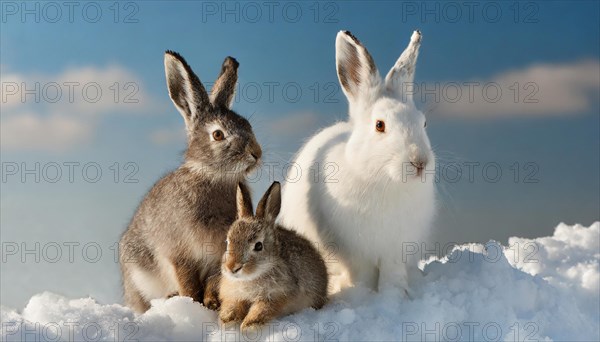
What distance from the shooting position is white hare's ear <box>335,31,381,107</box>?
6.14m

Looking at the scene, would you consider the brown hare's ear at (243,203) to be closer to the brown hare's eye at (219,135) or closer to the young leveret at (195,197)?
the young leveret at (195,197)

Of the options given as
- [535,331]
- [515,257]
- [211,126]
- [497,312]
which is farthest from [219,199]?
[515,257]

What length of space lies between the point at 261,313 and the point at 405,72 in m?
2.42

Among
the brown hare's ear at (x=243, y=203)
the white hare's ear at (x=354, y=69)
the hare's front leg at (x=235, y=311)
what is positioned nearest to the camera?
the hare's front leg at (x=235, y=311)

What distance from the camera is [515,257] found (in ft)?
27.9

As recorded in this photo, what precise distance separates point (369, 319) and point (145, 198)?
2154mm

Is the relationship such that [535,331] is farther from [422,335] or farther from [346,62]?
[346,62]

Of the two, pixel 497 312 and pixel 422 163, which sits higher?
pixel 422 163

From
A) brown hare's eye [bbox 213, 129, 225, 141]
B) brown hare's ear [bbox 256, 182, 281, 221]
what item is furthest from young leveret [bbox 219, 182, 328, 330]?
brown hare's eye [bbox 213, 129, 225, 141]

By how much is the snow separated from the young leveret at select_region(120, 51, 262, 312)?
0.29 m

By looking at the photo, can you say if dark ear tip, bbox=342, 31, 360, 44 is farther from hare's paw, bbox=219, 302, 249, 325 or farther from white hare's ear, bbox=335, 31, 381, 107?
hare's paw, bbox=219, 302, 249, 325

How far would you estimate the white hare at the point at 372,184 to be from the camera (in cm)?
578

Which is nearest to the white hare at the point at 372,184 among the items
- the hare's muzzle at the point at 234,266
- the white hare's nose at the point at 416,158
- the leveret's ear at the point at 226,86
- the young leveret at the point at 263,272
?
the white hare's nose at the point at 416,158

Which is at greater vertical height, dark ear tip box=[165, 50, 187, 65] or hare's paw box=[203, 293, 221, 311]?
dark ear tip box=[165, 50, 187, 65]
